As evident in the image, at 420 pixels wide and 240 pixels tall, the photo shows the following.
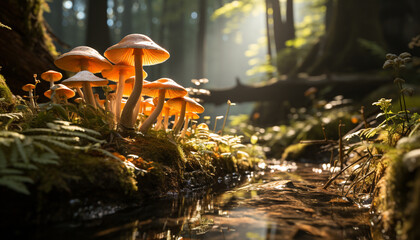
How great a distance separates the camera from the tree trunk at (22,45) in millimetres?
3828

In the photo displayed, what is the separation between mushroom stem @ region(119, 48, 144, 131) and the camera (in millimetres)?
2967

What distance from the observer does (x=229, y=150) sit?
438cm

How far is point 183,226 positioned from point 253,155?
12.5ft

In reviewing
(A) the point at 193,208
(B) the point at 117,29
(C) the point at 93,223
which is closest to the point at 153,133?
(A) the point at 193,208

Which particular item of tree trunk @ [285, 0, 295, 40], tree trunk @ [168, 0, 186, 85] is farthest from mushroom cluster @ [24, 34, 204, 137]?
tree trunk @ [168, 0, 186, 85]

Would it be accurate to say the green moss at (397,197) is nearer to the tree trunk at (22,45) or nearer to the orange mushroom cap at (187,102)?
the orange mushroom cap at (187,102)

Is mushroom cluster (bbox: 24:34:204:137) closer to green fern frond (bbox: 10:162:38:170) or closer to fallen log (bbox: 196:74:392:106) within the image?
green fern frond (bbox: 10:162:38:170)

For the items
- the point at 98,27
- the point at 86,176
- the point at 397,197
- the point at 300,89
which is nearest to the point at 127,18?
the point at 98,27

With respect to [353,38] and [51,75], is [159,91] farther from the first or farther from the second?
[353,38]

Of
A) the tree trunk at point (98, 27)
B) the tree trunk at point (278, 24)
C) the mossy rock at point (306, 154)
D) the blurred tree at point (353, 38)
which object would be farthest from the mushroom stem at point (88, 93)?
the tree trunk at point (278, 24)

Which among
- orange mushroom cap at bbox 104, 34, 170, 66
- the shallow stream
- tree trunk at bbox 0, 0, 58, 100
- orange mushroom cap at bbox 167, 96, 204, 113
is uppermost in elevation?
tree trunk at bbox 0, 0, 58, 100

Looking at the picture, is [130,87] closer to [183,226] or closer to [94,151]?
[94,151]

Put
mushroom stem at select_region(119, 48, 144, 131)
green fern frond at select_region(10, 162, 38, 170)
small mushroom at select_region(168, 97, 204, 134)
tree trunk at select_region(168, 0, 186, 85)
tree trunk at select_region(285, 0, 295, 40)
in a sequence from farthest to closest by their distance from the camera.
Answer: tree trunk at select_region(168, 0, 186, 85) → tree trunk at select_region(285, 0, 295, 40) → small mushroom at select_region(168, 97, 204, 134) → mushroom stem at select_region(119, 48, 144, 131) → green fern frond at select_region(10, 162, 38, 170)

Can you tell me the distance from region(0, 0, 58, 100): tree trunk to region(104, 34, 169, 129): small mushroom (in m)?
1.73
